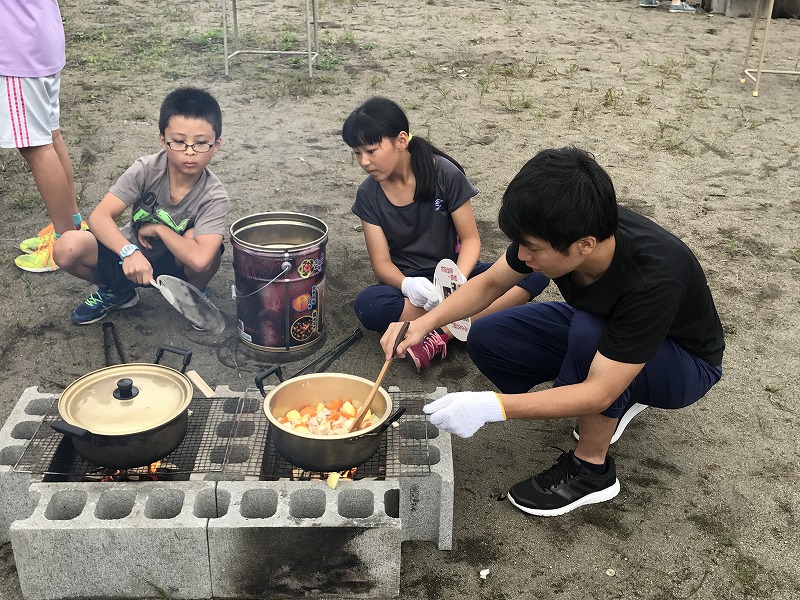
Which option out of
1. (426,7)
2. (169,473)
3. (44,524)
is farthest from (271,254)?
(426,7)

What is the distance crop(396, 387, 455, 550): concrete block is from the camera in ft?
9.10

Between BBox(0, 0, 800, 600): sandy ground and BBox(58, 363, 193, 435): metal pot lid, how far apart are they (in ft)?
1.95

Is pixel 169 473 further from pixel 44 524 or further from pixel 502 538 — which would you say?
pixel 502 538

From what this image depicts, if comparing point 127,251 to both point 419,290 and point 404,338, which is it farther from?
point 404,338

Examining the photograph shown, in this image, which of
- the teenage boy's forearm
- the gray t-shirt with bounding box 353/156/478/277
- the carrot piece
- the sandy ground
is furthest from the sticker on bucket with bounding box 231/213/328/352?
the carrot piece

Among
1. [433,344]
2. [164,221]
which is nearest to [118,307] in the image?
[164,221]

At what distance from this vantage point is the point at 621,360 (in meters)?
2.66

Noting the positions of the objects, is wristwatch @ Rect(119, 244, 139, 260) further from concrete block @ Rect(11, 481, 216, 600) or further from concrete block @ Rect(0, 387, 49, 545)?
concrete block @ Rect(11, 481, 216, 600)

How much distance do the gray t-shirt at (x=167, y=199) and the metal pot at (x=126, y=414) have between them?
4.07 feet

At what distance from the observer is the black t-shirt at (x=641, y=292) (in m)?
2.64

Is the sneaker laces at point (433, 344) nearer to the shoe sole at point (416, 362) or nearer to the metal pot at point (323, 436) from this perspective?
the shoe sole at point (416, 362)

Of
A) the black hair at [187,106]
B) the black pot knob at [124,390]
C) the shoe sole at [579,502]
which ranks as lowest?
the shoe sole at [579,502]

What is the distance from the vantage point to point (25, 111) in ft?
14.0

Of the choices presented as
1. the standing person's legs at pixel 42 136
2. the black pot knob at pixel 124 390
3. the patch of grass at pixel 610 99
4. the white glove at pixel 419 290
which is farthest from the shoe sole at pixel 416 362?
the patch of grass at pixel 610 99
